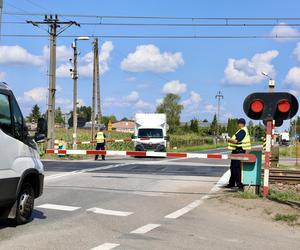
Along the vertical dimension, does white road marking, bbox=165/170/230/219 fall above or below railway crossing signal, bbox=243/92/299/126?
below

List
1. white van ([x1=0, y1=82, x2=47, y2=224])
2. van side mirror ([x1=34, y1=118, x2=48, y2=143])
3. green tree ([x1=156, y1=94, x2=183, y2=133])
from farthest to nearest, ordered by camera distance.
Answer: green tree ([x1=156, y1=94, x2=183, y2=133]) → van side mirror ([x1=34, y1=118, x2=48, y2=143]) → white van ([x1=0, y1=82, x2=47, y2=224])

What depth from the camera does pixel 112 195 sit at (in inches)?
482

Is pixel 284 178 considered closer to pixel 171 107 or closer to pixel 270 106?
pixel 270 106

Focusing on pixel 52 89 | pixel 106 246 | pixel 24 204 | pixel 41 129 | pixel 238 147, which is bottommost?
pixel 106 246

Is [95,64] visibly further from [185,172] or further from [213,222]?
[213,222]

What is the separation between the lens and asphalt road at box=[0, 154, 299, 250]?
23.4ft

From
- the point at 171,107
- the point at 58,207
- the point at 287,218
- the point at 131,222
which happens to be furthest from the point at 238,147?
the point at 171,107

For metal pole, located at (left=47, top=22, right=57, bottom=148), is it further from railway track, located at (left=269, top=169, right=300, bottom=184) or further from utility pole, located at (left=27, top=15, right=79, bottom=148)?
railway track, located at (left=269, top=169, right=300, bottom=184)

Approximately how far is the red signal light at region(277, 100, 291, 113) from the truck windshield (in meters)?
23.6

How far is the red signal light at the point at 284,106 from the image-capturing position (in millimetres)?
11148

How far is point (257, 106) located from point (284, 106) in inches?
22.4

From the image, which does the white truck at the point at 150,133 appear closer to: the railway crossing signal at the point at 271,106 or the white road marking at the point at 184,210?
the white road marking at the point at 184,210

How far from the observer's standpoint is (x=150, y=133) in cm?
3491

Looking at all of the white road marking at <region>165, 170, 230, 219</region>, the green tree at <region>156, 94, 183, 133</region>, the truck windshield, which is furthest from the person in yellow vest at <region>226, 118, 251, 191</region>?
the green tree at <region>156, 94, 183, 133</region>
